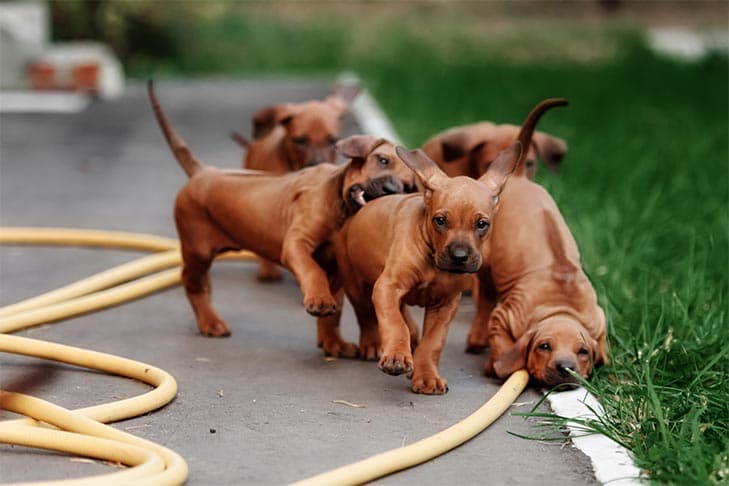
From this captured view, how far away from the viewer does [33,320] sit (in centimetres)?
621

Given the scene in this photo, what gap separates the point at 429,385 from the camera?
5352 millimetres

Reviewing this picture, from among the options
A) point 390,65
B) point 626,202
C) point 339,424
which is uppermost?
point 339,424

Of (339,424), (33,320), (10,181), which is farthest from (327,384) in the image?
(10,181)

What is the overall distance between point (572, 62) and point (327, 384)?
13.3 metres

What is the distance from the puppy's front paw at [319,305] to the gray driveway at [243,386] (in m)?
0.32

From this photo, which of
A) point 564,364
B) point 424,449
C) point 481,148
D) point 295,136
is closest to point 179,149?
point 295,136

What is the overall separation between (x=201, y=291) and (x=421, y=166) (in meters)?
1.47

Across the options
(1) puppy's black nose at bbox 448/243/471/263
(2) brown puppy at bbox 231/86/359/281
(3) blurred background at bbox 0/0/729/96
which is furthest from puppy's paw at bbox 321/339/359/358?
(3) blurred background at bbox 0/0/729/96

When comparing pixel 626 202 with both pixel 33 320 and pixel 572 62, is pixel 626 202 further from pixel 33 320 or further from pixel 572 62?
pixel 572 62

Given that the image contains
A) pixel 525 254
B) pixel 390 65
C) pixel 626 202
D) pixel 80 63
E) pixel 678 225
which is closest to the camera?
pixel 525 254

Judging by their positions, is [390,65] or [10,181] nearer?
[10,181]

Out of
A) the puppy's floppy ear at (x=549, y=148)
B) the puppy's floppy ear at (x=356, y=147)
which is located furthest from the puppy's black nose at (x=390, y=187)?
the puppy's floppy ear at (x=549, y=148)

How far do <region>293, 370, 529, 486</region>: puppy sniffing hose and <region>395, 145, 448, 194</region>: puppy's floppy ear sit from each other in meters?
0.88

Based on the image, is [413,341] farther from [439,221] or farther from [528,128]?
[528,128]
